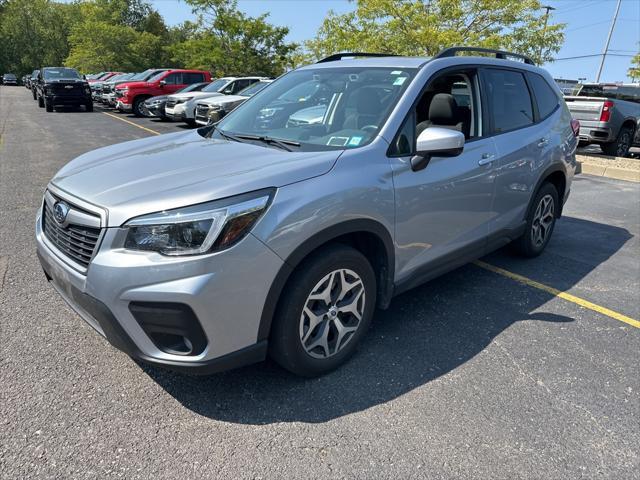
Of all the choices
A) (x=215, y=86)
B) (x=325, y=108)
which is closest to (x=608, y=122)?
(x=325, y=108)

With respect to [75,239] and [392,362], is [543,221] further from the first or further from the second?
[75,239]

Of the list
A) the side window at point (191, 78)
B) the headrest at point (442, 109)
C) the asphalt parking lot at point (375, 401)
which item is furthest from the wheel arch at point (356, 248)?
the side window at point (191, 78)

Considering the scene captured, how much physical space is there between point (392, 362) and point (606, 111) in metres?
10.5

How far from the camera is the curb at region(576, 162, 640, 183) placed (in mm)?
9305

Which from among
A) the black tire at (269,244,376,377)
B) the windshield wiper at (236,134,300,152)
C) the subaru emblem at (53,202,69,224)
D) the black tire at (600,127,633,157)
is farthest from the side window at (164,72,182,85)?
the black tire at (269,244,376,377)

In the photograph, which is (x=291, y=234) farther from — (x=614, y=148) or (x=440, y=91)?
(x=614, y=148)

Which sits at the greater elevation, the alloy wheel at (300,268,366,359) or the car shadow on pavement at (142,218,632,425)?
the alloy wheel at (300,268,366,359)

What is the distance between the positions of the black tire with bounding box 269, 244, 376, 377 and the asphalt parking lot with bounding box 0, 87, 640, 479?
0.44 feet

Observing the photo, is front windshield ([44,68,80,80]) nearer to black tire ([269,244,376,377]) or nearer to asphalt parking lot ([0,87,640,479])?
asphalt parking lot ([0,87,640,479])

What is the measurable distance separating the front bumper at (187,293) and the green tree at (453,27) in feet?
41.6

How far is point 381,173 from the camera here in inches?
109

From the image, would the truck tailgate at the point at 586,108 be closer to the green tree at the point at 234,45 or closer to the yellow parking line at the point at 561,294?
the yellow parking line at the point at 561,294

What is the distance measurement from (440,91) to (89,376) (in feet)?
10.4

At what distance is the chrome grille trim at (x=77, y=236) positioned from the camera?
2.27 m
